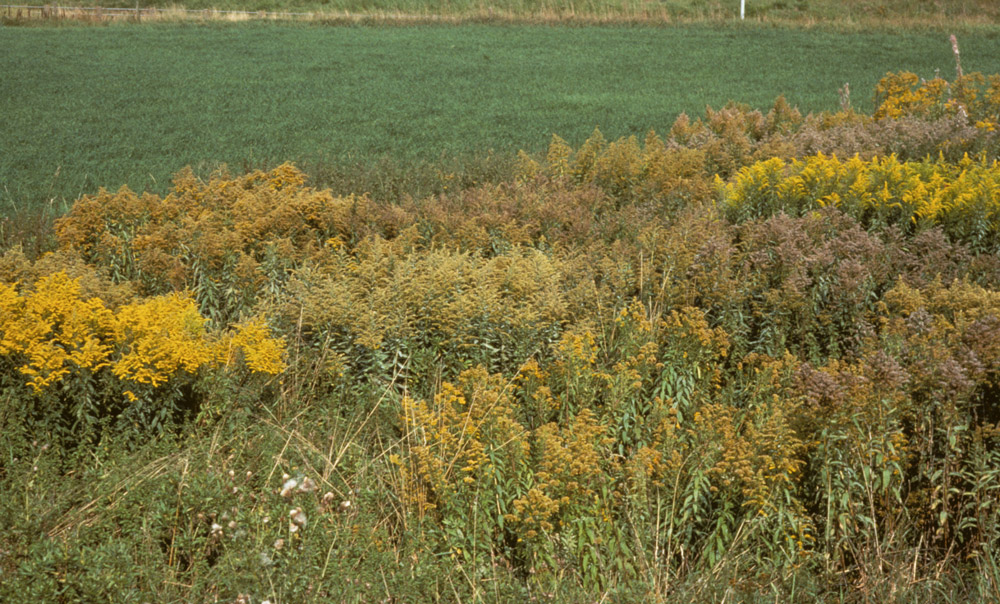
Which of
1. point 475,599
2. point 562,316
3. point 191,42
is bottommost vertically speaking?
point 475,599

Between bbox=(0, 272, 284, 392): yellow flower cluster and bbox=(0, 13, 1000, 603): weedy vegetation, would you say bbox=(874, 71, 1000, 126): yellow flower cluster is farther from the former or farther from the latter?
bbox=(0, 272, 284, 392): yellow flower cluster

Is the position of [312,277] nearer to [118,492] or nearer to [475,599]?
[118,492]

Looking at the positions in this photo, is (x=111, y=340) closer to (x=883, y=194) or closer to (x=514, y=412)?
(x=514, y=412)

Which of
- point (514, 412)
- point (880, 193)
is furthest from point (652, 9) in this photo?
point (514, 412)

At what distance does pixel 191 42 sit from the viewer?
27797mm

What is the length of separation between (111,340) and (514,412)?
2.27 meters

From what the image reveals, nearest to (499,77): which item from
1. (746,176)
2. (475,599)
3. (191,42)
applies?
(191,42)

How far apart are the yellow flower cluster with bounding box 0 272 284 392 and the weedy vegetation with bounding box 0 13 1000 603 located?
0.7 inches

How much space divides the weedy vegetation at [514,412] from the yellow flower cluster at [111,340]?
2cm

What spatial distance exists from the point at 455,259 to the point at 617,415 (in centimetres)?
180

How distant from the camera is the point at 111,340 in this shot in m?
5.11

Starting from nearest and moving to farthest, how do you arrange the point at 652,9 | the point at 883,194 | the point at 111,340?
the point at 111,340 → the point at 883,194 → the point at 652,9

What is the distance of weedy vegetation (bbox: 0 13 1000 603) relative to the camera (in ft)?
12.6

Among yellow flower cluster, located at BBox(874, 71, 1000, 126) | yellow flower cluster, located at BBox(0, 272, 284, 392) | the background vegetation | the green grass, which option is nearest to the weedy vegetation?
yellow flower cluster, located at BBox(0, 272, 284, 392)
